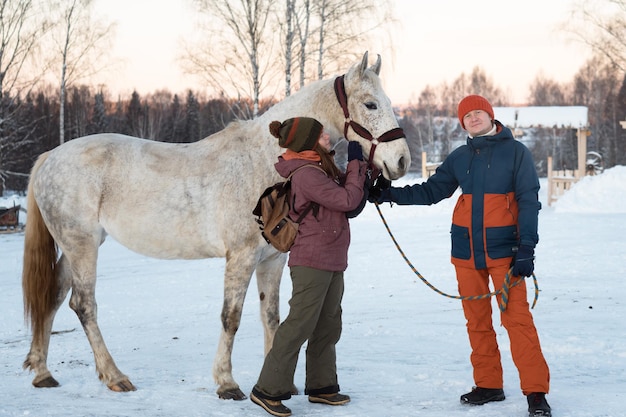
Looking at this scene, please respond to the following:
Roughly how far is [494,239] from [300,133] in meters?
1.27

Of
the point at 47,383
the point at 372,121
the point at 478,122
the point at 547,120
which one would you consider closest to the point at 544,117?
the point at 547,120

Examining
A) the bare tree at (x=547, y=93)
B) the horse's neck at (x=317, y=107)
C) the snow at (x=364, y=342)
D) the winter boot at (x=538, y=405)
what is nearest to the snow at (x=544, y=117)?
the snow at (x=364, y=342)

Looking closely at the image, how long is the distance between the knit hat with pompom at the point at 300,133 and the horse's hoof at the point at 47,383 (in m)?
A: 2.34

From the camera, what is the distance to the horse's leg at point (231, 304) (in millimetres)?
3989

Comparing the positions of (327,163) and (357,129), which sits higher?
(357,129)

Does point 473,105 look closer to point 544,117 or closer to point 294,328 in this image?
point 294,328

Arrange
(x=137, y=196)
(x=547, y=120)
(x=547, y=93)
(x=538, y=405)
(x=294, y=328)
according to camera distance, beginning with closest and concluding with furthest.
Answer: (x=538, y=405)
(x=294, y=328)
(x=137, y=196)
(x=547, y=120)
(x=547, y=93)

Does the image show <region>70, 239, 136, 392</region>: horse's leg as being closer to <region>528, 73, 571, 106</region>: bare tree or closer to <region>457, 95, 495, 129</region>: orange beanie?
<region>457, 95, 495, 129</region>: orange beanie

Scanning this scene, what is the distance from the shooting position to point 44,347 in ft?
14.8

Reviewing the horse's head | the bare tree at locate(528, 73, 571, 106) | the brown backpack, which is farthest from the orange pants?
the bare tree at locate(528, 73, 571, 106)

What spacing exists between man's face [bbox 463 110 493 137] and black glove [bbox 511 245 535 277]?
2.46 feet

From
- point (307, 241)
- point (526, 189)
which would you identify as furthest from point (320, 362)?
point (526, 189)

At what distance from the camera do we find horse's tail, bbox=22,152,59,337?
454cm

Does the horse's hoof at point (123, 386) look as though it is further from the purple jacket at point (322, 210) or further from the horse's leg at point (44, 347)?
the purple jacket at point (322, 210)
